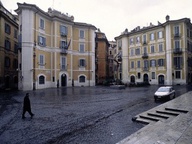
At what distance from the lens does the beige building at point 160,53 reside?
36.0 metres

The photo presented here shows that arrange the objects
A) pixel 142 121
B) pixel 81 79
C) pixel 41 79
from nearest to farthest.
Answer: pixel 142 121
pixel 41 79
pixel 81 79

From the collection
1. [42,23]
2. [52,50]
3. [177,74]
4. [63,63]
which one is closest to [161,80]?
[177,74]

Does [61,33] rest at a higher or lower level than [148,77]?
higher

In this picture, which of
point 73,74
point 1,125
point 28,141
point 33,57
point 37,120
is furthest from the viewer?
point 73,74

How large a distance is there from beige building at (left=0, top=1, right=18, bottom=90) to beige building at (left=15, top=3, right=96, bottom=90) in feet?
14.5

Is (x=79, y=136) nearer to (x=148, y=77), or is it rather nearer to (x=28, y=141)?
(x=28, y=141)

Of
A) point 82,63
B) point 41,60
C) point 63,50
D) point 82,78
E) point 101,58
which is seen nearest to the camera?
point 41,60

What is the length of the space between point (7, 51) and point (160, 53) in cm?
3627

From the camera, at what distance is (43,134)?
6617 millimetres

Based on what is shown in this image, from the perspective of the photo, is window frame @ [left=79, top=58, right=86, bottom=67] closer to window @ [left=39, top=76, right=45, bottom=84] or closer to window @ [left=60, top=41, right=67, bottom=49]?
window @ [left=60, top=41, right=67, bottom=49]

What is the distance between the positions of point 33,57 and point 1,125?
860 inches

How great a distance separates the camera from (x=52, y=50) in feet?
108

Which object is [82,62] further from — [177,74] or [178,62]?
[177,74]

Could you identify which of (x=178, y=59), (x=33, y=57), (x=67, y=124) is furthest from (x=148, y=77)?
(x=67, y=124)
